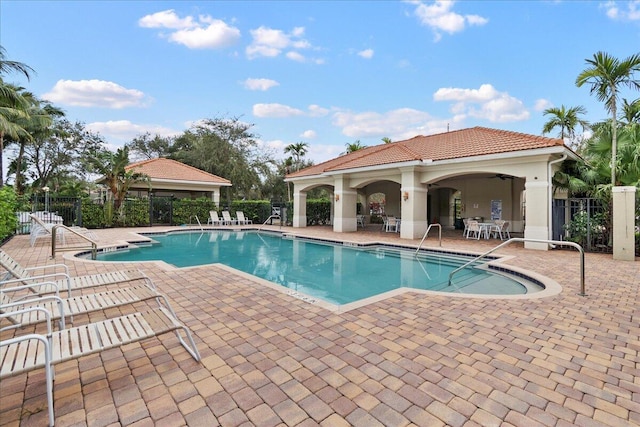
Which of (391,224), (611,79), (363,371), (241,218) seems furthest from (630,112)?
(241,218)

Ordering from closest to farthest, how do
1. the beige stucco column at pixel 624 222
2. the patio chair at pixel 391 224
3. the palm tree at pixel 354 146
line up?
the beige stucco column at pixel 624 222
the patio chair at pixel 391 224
the palm tree at pixel 354 146

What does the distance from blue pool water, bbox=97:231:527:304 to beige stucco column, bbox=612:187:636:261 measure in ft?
13.7

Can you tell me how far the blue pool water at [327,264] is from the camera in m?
7.58

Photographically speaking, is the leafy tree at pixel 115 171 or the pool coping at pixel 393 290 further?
the leafy tree at pixel 115 171

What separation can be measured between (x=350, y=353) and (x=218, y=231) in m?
17.4

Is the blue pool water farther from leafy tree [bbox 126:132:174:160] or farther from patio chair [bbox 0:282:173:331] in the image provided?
leafy tree [bbox 126:132:174:160]

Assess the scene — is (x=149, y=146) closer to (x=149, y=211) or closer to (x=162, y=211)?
(x=162, y=211)

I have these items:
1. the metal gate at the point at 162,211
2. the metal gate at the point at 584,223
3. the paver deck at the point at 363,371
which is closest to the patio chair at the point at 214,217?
the metal gate at the point at 162,211

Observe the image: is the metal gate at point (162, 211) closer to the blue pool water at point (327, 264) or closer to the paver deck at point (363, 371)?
the blue pool water at point (327, 264)

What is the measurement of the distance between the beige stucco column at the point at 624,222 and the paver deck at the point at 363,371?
561cm

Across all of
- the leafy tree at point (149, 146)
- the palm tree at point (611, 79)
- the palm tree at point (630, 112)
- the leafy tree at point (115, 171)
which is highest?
the leafy tree at point (149, 146)

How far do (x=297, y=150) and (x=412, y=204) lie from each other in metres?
21.2

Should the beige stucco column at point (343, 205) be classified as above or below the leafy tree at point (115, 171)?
below

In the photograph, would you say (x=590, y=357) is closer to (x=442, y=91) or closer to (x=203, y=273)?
(x=203, y=273)
